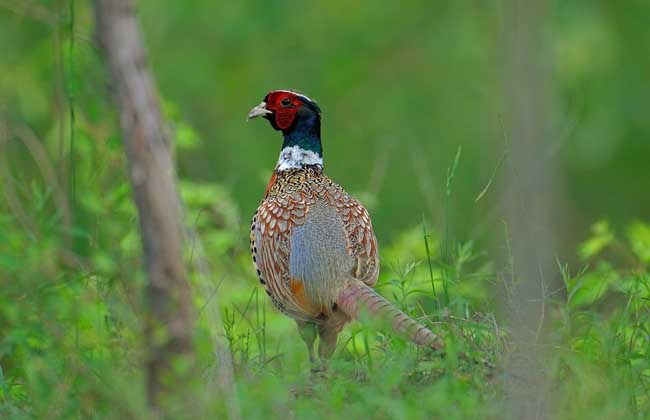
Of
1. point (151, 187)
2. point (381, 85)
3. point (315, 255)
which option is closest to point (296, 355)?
point (315, 255)

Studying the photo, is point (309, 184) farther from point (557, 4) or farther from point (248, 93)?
point (248, 93)

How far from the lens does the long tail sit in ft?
13.5

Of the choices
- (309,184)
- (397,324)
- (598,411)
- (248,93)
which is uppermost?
(248,93)

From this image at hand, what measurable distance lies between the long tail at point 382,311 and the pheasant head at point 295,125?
0.94 meters

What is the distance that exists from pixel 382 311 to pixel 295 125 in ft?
5.31

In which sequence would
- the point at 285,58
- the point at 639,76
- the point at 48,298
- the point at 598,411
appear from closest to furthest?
the point at 598,411 < the point at 48,298 < the point at 639,76 < the point at 285,58

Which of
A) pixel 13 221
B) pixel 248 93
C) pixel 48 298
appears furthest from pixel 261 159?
pixel 48 298

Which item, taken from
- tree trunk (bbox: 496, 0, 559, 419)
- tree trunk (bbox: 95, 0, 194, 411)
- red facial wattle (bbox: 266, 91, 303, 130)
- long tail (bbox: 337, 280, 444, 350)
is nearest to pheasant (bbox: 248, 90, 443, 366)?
long tail (bbox: 337, 280, 444, 350)

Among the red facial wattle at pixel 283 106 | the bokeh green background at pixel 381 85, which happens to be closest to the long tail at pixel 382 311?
the red facial wattle at pixel 283 106

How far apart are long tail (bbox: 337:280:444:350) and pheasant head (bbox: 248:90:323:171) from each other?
94 centimetres

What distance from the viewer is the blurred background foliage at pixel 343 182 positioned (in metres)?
3.92

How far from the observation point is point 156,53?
1324cm

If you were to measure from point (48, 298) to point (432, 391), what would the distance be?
1.96 m

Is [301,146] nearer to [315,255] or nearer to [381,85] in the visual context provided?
[315,255]
